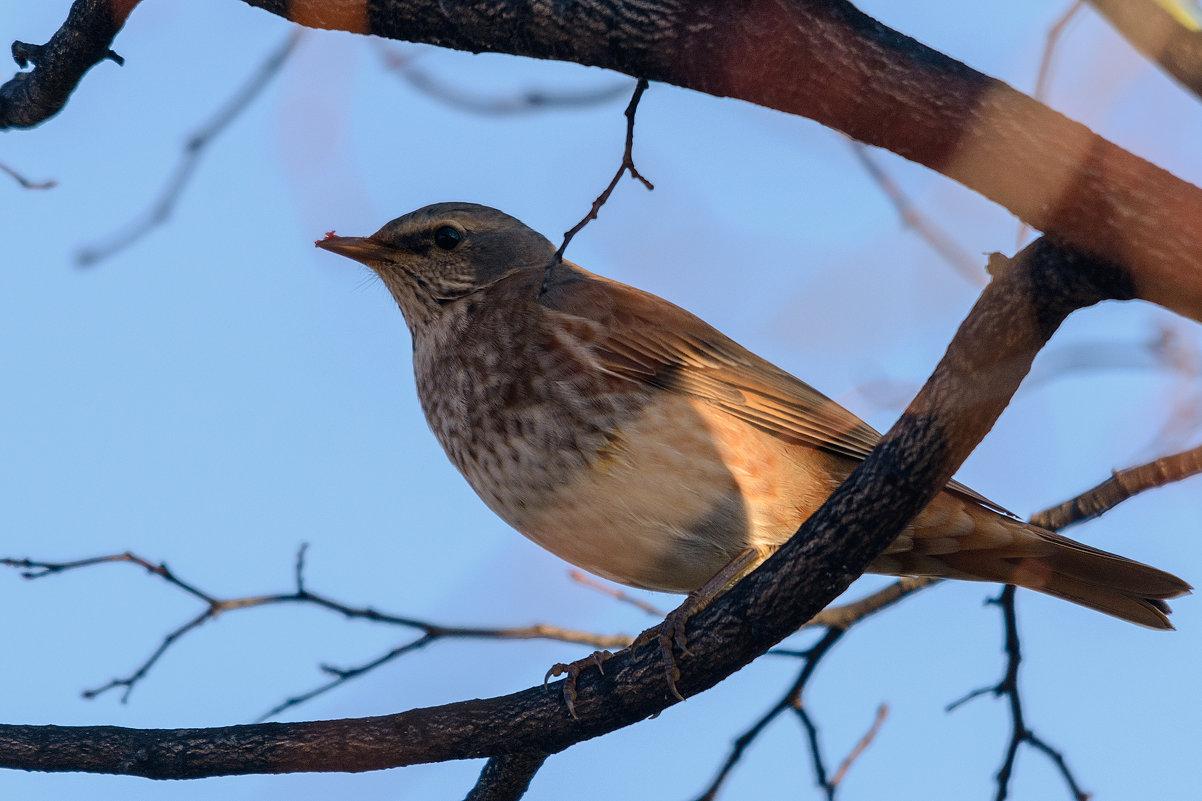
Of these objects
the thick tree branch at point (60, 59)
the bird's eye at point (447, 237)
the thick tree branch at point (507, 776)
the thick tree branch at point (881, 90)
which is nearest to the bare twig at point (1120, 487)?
the thick tree branch at point (881, 90)

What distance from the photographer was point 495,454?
5.15 m

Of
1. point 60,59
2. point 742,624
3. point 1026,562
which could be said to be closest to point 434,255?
point 60,59

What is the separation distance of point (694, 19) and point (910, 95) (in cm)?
66

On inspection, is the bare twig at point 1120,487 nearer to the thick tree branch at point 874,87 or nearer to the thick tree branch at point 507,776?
the thick tree branch at point 874,87

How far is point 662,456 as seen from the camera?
494 centimetres

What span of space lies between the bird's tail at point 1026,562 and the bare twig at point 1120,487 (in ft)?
1.11

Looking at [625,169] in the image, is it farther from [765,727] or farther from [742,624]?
[765,727]

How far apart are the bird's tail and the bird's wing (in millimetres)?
131

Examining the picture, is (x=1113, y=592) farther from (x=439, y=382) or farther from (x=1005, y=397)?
(x=439, y=382)

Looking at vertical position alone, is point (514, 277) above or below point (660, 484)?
above

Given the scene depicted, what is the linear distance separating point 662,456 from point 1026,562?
166cm

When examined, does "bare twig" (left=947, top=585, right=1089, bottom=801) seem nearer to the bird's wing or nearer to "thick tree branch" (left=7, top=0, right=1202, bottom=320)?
the bird's wing

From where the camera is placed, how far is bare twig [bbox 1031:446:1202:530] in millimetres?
4758

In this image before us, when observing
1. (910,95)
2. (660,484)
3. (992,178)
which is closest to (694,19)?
(910,95)
